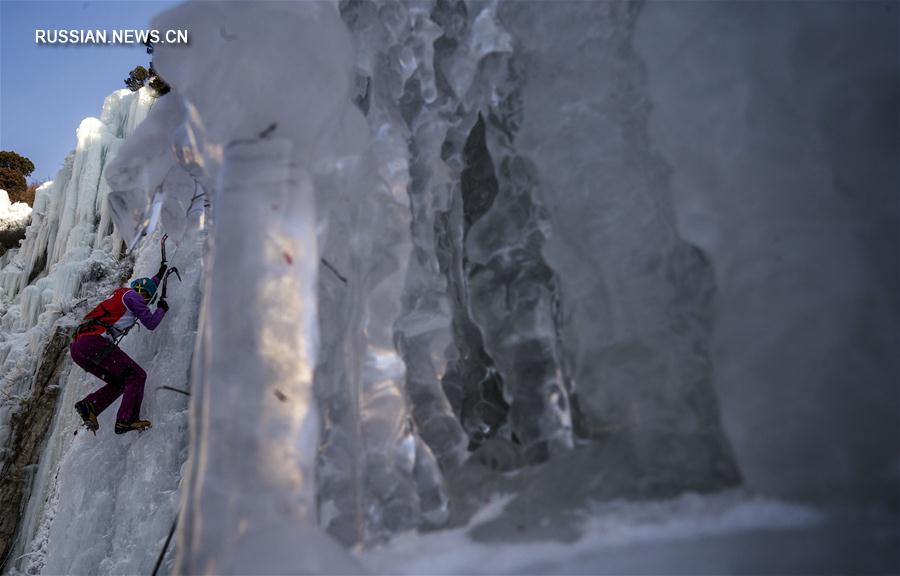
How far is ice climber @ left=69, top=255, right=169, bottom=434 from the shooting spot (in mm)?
3889

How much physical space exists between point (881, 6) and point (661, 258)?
1.77ft

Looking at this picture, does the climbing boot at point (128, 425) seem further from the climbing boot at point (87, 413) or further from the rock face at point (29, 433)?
the rock face at point (29, 433)

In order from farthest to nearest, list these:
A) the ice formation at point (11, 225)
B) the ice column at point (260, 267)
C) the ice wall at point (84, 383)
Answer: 1. the ice formation at point (11, 225)
2. the ice wall at point (84, 383)
3. the ice column at point (260, 267)

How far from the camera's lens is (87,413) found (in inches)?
154

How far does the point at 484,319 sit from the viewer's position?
5.02 feet

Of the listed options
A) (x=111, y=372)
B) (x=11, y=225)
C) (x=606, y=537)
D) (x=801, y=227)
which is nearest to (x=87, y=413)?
(x=111, y=372)

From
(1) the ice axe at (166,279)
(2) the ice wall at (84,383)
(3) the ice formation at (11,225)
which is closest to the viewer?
(2) the ice wall at (84,383)

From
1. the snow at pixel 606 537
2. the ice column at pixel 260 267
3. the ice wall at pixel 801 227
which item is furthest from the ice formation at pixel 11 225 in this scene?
the ice wall at pixel 801 227

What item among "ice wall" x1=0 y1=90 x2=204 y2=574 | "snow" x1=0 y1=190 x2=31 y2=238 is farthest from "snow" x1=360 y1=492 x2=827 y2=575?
"snow" x1=0 y1=190 x2=31 y2=238

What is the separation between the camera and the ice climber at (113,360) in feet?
12.8

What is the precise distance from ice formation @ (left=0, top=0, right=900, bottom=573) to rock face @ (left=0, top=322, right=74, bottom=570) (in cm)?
392

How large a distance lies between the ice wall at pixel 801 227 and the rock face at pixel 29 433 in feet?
16.3

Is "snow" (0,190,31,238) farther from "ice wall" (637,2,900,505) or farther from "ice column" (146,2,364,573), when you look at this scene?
"ice wall" (637,2,900,505)

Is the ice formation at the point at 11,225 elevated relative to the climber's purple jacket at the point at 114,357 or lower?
elevated
